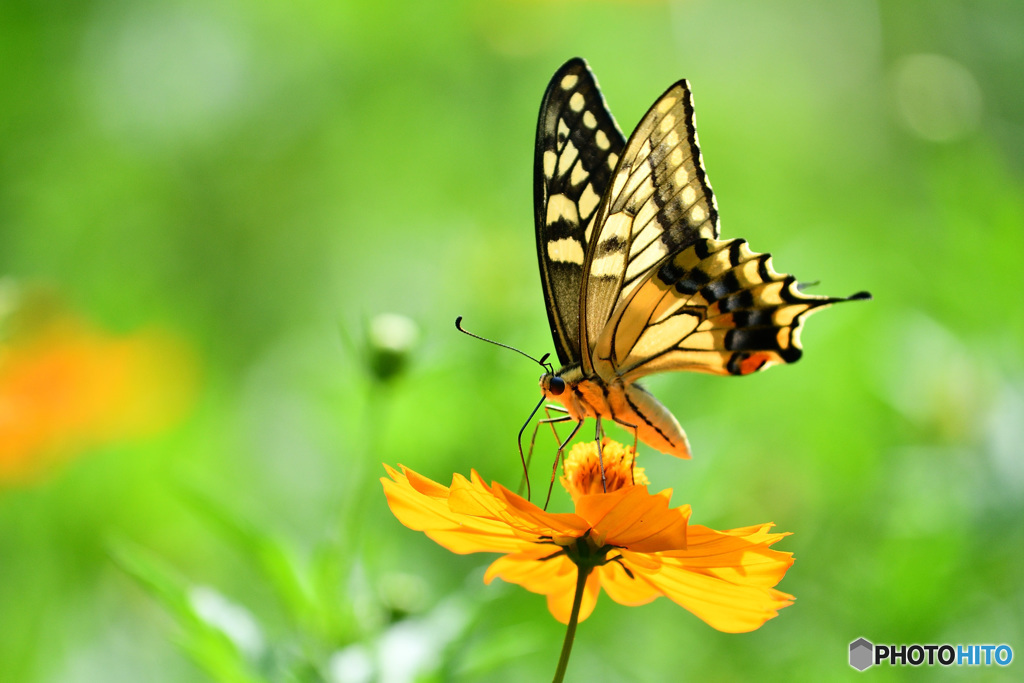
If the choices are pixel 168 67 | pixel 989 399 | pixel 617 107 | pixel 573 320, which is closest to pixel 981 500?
pixel 989 399

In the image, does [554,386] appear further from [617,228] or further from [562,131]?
[562,131]

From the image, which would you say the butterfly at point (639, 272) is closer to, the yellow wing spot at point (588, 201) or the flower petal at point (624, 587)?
the yellow wing spot at point (588, 201)

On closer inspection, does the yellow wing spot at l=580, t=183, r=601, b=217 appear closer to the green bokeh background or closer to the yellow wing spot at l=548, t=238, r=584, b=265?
the yellow wing spot at l=548, t=238, r=584, b=265

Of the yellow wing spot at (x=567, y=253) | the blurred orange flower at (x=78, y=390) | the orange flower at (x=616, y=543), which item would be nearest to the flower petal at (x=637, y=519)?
the orange flower at (x=616, y=543)

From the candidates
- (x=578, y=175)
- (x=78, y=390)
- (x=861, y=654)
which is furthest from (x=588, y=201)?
(x=78, y=390)

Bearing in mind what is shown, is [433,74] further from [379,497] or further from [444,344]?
[444,344]

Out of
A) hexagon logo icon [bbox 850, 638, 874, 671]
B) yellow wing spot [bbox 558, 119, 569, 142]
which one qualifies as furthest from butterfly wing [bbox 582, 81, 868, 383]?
hexagon logo icon [bbox 850, 638, 874, 671]
